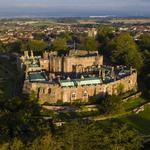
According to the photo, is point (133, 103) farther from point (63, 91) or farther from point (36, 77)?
point (36, 77)

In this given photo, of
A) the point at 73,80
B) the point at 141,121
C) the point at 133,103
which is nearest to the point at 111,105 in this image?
the point at 141,121

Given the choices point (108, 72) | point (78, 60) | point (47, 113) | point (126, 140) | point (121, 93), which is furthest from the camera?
point (78, 60)

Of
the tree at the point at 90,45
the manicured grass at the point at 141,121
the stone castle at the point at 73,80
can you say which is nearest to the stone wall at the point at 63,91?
the stone castle at the point at 73,80

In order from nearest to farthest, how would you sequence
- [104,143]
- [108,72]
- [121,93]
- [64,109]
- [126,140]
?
[104,143], [126,140], [64,109], [121,93], [108,72]

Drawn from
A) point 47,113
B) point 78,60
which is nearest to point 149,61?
point 78,60

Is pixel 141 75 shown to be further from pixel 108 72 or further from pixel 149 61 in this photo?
pixel 108 72

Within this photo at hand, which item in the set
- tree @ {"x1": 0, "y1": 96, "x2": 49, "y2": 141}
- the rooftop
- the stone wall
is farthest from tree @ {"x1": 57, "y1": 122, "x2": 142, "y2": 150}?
the rooftop

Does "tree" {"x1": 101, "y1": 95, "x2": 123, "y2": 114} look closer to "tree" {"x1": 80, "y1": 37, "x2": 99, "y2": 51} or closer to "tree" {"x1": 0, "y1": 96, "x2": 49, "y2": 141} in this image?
"tree" {"x1": 0, "y1": 96, "x2": 49, "y2": 141}
